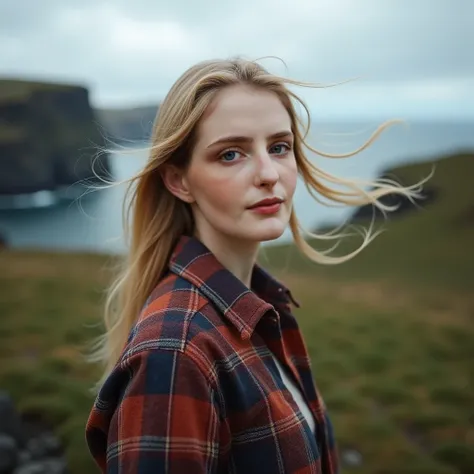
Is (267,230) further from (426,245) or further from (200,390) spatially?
(426,245)

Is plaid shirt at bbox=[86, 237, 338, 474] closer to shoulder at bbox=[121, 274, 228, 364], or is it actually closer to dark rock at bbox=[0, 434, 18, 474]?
shoulder at bbox=[121, 274, 228, 364]

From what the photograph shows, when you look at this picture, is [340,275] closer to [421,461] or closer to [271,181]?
[421,461]

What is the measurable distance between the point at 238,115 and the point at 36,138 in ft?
17.7

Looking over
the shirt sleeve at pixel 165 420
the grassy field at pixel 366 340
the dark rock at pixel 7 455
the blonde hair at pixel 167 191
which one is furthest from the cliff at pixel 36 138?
the shirt sleeve at pixel 165 420

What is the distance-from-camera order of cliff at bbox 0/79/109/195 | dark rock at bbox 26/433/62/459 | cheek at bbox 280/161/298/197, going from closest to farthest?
cheek at bbox 280/161/298/197
dark rock at bbox 26/433/62/459
cliff at bbox 0/79/109/195

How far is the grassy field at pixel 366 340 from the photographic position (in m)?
4.30

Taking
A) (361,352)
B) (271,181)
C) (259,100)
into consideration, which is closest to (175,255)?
(271,181)

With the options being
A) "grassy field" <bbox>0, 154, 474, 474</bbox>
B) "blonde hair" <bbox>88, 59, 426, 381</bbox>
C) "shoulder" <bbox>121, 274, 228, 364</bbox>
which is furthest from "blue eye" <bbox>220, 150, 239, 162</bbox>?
"grassy field" <bbox>0, 154, 474, 474</bbox>

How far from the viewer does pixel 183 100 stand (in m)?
1.67

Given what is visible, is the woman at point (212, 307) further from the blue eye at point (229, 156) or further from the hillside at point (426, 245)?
the hillside at point (426, 245)

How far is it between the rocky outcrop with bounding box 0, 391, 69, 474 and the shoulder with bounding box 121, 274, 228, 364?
261cm

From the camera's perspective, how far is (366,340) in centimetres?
675

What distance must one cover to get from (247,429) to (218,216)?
2.15 ft

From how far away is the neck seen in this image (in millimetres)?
1801
